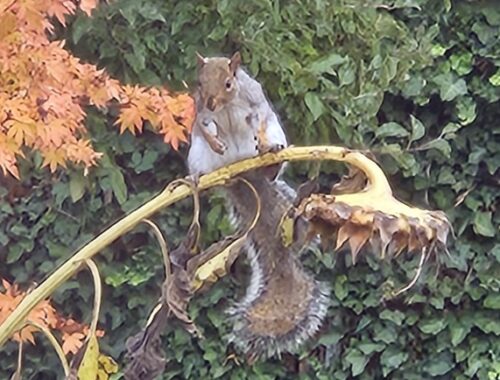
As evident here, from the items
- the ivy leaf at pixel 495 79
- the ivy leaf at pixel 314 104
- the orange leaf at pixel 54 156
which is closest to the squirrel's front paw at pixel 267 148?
the orange leaf at pixel 54 156

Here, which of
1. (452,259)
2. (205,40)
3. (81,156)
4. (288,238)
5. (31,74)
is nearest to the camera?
(288,238)

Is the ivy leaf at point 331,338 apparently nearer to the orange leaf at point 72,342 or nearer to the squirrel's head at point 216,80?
the orange leaf at point 72,342

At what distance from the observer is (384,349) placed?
2918mm

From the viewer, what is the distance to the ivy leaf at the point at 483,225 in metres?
2.85

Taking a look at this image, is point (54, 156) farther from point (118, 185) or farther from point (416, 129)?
point (416, 129)

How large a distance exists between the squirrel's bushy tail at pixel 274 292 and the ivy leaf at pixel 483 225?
A: 52.7 inches

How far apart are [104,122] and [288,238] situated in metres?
1.57

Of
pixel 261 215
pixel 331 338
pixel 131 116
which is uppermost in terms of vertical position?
pixel 261 215

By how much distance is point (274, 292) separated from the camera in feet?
4.66

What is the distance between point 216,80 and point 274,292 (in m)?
0.48

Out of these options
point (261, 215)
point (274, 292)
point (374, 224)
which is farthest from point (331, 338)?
point (374, 224)

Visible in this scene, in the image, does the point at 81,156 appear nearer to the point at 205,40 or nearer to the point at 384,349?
the point at 205,40

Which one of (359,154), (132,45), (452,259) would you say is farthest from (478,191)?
(359,154)

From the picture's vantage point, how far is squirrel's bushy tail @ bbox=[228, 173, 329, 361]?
141 cm
